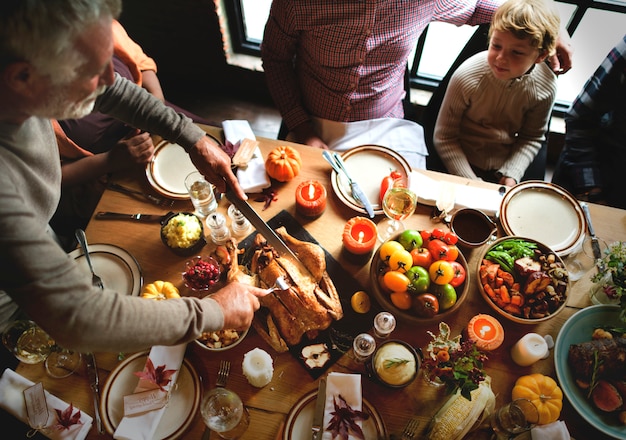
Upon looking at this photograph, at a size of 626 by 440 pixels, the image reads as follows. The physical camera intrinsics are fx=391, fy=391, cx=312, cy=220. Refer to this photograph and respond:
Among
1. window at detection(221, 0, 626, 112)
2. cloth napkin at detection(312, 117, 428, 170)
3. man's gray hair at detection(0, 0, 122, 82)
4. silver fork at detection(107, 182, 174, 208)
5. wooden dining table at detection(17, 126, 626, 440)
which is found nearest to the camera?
man's gray hair at detection(0, 0, 122, 82)

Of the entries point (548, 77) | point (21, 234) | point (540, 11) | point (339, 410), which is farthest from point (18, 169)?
point (548, 77)

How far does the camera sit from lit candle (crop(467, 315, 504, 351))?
4.42 ft

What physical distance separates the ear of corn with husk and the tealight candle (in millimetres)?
827

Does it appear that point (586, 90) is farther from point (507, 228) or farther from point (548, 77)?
point (507, 228)

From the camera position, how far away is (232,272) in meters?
1.46

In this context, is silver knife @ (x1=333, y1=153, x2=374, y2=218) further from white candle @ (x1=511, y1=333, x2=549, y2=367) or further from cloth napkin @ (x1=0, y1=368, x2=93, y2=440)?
cloth napkin @ (x1=0, y1=368, x2=93, y2=440)

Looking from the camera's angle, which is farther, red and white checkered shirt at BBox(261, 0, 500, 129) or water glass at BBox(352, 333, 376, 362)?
red and white checkered shirt at BBox(261, 0, 500, 129)

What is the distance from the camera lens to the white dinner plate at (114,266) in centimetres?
148

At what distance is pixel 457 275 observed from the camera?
1387mm

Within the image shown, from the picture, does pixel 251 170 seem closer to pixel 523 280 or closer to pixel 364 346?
pixel 364 346

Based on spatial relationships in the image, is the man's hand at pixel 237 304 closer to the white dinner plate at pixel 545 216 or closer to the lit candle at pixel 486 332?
the lit candle at pixel 486 332

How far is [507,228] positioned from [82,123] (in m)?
2.03

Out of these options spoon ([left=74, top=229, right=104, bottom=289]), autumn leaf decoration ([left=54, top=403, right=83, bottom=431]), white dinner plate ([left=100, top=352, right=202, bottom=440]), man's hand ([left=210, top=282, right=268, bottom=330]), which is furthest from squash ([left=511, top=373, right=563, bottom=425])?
spoon ([left=74, top=229, right=104, bottom=289])

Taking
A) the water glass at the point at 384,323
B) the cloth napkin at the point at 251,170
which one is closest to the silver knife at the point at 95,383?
the cloth napkin at the point at 251,170
